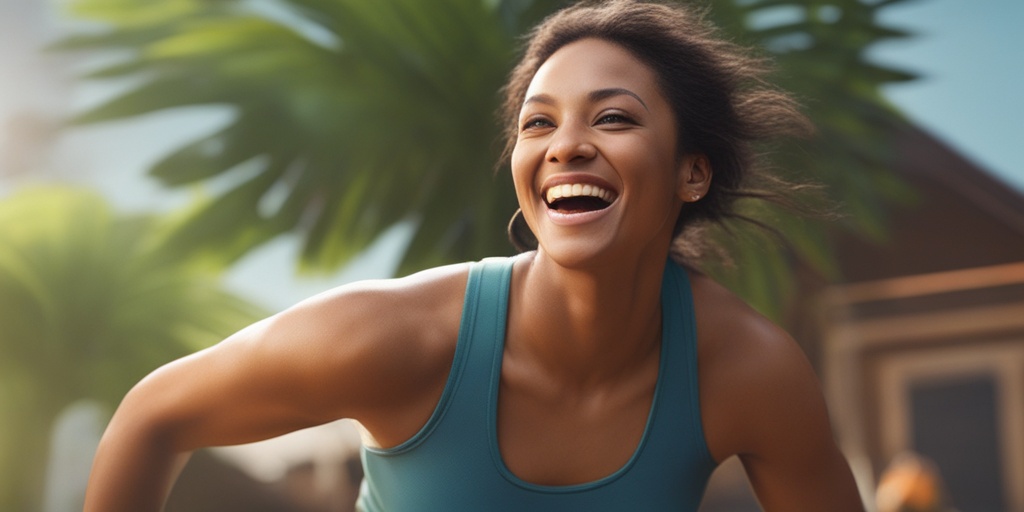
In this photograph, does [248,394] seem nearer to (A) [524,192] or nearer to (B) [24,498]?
(A) [524,192]

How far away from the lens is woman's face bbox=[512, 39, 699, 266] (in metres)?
1.55

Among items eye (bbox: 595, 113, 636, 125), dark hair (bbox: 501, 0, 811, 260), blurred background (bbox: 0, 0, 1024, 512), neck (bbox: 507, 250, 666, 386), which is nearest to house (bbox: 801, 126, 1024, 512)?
blurred background (bbox: 0, 0, 1024, 512)

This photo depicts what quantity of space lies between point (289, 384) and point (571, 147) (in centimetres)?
49

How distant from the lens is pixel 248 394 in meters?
1.61

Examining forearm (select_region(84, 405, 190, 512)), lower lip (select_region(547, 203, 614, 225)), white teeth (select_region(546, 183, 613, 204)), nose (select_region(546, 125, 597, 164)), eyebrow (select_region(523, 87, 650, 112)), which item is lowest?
forearm (select_region(84, 405, 190, 512))

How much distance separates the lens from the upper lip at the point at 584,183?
1548mm

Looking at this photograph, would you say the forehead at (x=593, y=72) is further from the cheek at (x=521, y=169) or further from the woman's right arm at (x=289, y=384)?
the woman's right arm at (x=289, y=384)

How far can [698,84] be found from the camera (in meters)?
1.71

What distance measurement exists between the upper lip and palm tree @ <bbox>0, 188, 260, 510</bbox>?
5.50 m

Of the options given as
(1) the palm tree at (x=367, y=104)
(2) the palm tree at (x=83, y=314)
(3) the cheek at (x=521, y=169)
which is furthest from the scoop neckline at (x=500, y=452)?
(2) the palm tree at (x=83, y=314)

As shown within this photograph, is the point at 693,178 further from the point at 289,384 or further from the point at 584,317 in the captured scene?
the point at 289,384

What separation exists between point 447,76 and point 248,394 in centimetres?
295

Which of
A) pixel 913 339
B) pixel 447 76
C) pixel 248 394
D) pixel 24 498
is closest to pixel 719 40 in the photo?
pixel 248 394

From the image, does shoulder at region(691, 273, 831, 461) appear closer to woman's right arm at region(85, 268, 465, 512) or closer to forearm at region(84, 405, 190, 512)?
woman's right arm at region(85, 268, 465, 512)
